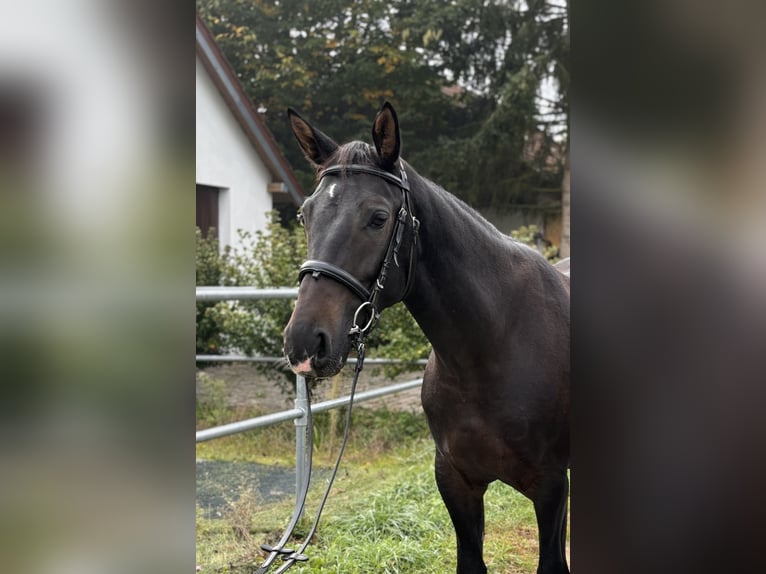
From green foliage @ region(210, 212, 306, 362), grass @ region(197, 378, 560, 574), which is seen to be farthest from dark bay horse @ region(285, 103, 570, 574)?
green foliage @ region(210, 212, 306, 362)

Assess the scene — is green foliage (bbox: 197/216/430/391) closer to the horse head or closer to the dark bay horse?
the dark bay horse

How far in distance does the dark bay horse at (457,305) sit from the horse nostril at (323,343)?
18mm

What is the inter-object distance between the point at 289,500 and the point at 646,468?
14.2ft

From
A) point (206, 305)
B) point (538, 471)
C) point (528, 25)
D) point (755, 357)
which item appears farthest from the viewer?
point (528, 25)

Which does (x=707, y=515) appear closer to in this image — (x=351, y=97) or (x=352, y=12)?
(x=351, y=97)

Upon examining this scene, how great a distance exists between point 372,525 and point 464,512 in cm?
160

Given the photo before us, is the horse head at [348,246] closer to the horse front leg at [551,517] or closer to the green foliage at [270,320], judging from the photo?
the horse front leg at [551,517]

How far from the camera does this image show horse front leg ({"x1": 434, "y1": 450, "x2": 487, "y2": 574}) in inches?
110

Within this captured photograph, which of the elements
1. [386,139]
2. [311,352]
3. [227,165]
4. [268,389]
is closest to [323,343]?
[311,352]

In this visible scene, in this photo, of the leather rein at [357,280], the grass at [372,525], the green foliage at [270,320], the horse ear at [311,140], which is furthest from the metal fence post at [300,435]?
the horse ear at [311,140]

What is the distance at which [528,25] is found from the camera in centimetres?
1572

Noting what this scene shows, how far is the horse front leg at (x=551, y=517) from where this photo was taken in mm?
2547

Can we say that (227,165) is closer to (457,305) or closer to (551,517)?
(457,305)

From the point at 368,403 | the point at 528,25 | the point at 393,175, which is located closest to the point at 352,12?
the point at 528,25
